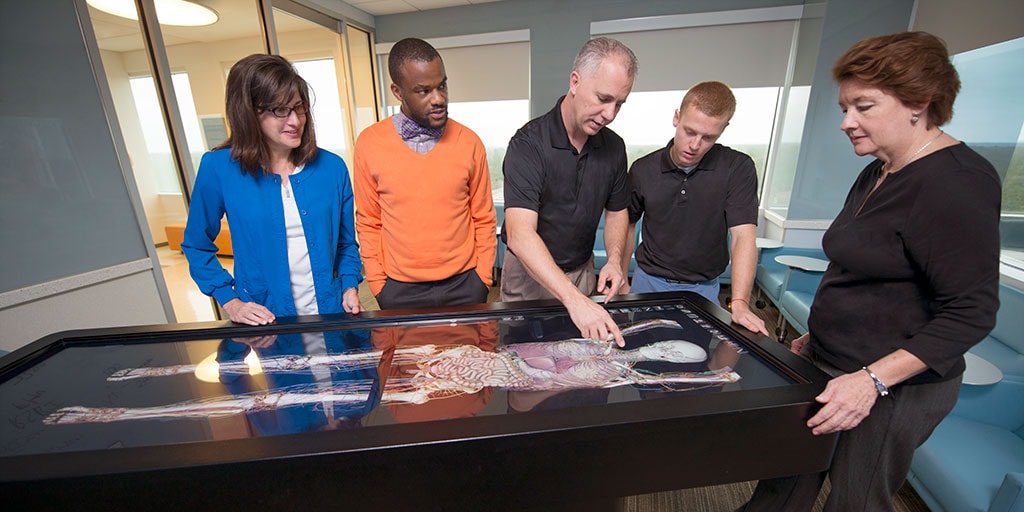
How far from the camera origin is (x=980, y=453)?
1439mm

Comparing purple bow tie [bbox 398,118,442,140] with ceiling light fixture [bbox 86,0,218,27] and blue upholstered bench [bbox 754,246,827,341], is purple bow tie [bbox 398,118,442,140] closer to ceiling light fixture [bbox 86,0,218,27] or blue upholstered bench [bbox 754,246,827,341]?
ceiling light fixture [bbox 86,0,218,27]

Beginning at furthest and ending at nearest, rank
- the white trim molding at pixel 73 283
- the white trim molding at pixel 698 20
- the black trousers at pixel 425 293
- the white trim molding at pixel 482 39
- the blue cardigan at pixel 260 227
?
1. the white trim molding at pixel 482 39
2. the white trim molding at pixel 698 20
3. the white trim molding at pixel 73 283
4. the black trousers at pixel 425 293
5. the blue cardigan at pixel 260 227

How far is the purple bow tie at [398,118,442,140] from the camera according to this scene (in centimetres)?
148

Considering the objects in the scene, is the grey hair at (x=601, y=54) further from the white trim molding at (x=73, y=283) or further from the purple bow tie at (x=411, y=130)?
the white trim molding at (x=73, y=283)

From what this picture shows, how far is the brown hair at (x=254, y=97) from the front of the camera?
3.84ft

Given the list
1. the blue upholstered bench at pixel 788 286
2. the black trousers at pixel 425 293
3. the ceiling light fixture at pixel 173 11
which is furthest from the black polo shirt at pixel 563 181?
the ceiling light fixture at pixel 173 11

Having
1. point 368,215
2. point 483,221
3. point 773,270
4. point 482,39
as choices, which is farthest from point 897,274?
point 482,39

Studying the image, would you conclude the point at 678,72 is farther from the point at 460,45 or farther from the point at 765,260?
the point at 460,45

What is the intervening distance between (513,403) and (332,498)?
358 mm

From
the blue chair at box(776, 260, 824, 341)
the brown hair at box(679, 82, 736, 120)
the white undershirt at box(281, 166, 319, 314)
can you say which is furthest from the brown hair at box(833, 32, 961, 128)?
the blue chair at box(776, 260, 824, 341)

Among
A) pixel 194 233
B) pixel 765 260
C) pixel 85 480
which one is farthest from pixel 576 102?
pixel 765 260

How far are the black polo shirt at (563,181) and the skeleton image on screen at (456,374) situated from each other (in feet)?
1.82

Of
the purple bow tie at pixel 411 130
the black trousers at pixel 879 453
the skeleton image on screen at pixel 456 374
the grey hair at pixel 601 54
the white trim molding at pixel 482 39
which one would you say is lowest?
the black trousers at pixel 879 453

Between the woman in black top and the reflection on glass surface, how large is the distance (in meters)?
0.28
